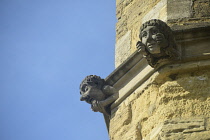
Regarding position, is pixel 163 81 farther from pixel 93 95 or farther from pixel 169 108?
pixel 93 95

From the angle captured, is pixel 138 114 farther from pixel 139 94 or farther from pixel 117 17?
pixel 117 17

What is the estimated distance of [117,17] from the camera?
776cm

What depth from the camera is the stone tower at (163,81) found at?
20.2 feet

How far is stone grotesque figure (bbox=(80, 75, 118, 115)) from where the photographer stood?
276 inches

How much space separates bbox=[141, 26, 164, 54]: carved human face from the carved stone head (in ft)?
2.59

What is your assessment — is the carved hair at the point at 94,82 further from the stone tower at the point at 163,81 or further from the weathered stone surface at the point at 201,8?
the weathered stone surface at the point at 201,8

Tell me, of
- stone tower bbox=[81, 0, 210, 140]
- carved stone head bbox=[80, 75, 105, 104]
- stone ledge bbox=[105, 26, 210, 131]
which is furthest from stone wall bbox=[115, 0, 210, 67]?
carved stone head bbox=[80, 75, 105, 104]

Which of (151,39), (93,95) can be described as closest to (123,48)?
(93,95)

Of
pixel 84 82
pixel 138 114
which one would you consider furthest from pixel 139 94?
pixel 84 82

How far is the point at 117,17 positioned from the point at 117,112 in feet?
4.12

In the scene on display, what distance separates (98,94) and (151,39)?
0.87 metres

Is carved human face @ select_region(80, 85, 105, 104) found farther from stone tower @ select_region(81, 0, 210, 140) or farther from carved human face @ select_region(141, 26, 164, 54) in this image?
carved human face @ select_region(141, 26, 164, 54)

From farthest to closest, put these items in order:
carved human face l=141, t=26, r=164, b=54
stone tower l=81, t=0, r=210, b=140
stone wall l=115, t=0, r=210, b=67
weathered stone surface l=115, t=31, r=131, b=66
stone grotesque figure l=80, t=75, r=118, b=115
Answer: weathered stone surface l=115, t=31, r=131, b=66 → stone grotesque figure l=80, t=75, r=118, b=115 → stone wall l=115, t=0, r=210, b=67 → carved human face l=141, t=26, r=164, b=54 → stone tower l=81, t=0, r=210, b=140

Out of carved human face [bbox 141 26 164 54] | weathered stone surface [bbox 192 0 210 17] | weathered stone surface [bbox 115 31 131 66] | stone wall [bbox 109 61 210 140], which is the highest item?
weathered stone surface [bbox 192 0 210 17]
